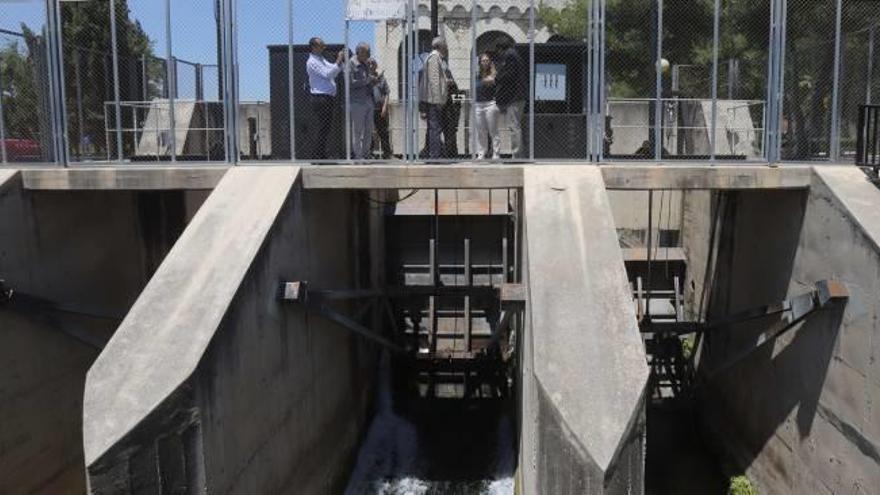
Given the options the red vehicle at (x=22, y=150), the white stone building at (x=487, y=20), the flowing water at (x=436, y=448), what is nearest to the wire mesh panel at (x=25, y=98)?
the red vehicle at (x=22, y=150)

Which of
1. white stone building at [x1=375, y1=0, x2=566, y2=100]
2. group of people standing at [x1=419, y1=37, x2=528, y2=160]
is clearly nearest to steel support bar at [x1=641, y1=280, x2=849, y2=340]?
group of people standing at [x1=419, y1=37, x2=528, y2=160]

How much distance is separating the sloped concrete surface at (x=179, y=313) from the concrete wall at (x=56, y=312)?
2768 mm

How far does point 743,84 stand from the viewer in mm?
13281

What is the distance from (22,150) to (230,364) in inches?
246

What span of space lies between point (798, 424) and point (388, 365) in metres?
7.85

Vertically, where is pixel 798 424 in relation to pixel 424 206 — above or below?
below

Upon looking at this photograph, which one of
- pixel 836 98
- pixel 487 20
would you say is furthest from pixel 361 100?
pixel 487 20

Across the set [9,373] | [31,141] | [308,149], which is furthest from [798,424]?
[31,141]

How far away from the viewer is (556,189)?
27.9ft

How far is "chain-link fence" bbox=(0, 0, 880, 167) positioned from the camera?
967 centimetres

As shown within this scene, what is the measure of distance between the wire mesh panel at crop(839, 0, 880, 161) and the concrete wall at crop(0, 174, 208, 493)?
31.1 ft

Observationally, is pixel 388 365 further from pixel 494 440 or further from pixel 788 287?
pixel 788 287

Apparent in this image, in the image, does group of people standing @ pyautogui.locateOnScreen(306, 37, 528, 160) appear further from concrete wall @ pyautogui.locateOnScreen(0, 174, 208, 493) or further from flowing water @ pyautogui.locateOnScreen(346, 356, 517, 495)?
flowing water @ pyautogui.locateOnScreen(346, 356, 517, 495)

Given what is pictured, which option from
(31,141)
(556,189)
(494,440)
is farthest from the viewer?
(494,440)
